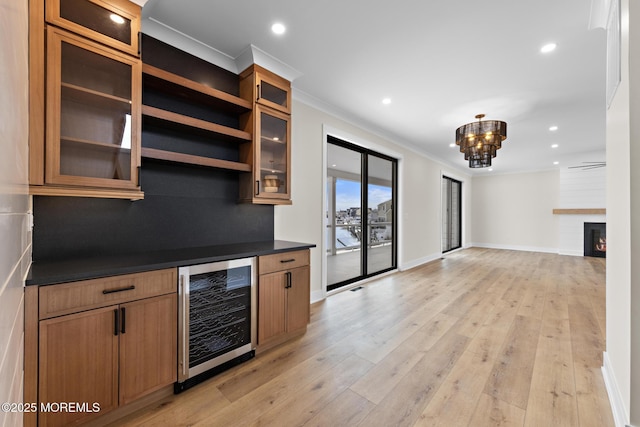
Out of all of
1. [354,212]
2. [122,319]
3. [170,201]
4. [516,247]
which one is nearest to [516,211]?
[516,247]

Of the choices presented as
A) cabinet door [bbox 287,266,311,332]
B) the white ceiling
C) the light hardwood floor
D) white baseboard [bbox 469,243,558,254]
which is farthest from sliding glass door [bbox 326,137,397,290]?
white baseboard [bbox 469,243,558,254]

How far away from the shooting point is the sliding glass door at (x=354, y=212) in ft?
14.0

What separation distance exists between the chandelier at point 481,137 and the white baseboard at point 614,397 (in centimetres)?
273

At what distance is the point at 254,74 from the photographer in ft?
8.06

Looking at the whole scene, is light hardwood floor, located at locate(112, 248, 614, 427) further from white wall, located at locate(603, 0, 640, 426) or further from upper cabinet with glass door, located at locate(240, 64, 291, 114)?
upper cabinet with glass door, located at locate(240, 64, 291, 114)

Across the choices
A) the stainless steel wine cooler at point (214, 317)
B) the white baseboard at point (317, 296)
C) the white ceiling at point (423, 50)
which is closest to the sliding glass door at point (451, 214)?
the white ceiling at point (423, 50)

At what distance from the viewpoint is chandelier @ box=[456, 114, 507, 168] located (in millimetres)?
3613

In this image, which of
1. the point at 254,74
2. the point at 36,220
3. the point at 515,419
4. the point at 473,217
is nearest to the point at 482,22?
the point at 254,74

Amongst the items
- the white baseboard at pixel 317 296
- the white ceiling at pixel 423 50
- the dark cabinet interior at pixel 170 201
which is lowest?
the white baseboard at pixel 317 296

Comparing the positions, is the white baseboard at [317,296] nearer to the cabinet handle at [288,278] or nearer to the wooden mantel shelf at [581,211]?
the cabinet handle at [288,278]

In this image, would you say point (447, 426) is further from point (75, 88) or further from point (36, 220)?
point (75, 88)

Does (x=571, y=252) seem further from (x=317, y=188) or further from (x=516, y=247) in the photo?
(x=317, y=188)

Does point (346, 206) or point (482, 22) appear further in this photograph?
point (346, 206)

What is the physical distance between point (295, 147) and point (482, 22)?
2058mm
